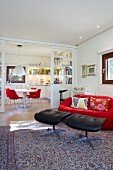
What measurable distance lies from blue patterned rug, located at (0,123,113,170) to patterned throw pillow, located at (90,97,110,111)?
0.74 meters

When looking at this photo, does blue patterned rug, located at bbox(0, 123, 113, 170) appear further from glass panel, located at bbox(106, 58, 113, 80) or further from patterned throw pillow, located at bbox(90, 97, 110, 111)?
glass panel, located at bbox(106, 58, 113, 80)

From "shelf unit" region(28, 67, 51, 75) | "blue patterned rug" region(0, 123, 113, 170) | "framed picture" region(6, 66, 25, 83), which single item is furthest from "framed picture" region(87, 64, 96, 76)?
"framed picture" region(6, 66, 25, 83)

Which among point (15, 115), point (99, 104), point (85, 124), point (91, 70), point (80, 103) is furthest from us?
point (91, 70)

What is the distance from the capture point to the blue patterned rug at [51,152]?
6.12 ft

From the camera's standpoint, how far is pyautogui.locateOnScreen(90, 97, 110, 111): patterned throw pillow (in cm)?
360

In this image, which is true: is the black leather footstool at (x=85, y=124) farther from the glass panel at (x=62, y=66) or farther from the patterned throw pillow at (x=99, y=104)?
the glass panel at (x=62, y=66)

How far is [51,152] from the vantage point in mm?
2223

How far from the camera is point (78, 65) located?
611 centimetres

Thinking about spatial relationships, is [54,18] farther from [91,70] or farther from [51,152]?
[51,152]

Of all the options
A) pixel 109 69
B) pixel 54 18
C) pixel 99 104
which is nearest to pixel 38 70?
pixel 109 69

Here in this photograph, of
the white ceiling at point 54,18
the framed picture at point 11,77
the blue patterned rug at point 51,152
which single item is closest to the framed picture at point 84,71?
the white ceiling at point 54,18

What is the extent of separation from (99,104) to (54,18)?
2392 millimetres

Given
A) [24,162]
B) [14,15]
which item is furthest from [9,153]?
[14,15]

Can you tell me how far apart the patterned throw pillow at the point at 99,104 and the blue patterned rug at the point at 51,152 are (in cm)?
74
